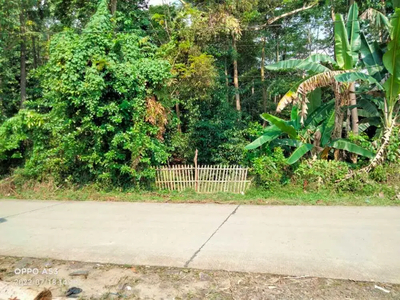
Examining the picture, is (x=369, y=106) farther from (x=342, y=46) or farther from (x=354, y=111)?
(x=342, y=46)

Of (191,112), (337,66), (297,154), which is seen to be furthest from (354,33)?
(191,112)

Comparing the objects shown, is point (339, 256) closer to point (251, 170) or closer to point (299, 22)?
point (251, 170)

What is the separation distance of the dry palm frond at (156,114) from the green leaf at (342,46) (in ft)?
19.4

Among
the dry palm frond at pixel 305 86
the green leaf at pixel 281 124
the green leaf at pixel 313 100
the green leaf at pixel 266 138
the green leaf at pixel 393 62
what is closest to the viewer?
the green leaf at pixel 393 62

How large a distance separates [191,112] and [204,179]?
3.63 meters

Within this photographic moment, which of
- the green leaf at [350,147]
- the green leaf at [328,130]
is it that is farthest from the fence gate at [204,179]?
the green leaf at [350,147]

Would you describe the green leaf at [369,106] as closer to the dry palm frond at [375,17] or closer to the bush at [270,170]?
the dry palm frond at [375,17]

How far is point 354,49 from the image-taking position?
9102mm

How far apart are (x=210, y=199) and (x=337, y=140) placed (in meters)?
4.55

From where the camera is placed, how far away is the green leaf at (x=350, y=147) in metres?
8.82

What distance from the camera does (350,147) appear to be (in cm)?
895

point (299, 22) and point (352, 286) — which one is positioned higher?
point (299, 22)

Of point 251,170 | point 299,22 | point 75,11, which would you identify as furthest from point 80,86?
point 299,22

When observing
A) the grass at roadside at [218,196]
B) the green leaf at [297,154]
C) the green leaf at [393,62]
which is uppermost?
the green leaf at [393,62]
